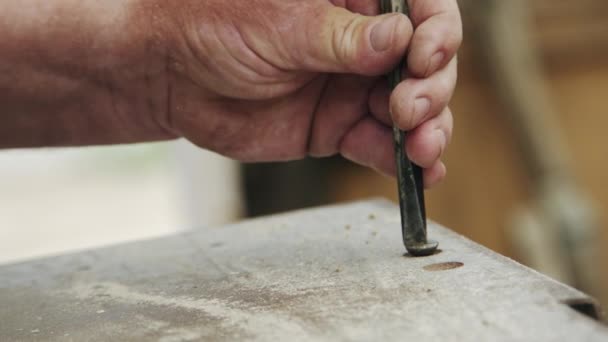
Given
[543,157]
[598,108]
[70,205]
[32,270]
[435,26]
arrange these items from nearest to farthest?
[435,26], [32,270], [543,157], [598,108], [70,205]

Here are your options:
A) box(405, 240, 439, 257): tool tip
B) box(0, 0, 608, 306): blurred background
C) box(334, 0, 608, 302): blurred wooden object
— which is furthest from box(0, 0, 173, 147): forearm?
box(334, 0, 608, 302): blurred wooden object

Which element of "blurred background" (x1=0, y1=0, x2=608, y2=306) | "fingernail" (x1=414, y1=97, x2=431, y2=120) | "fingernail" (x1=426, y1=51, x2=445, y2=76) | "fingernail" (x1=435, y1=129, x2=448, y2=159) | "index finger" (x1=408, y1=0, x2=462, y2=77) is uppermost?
"index finger" (x1=408, y1=0, x2=462, y2=77)

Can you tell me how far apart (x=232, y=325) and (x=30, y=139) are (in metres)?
0.57

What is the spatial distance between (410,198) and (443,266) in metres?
0.09

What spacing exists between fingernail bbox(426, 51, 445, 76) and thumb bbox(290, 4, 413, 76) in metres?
0.03

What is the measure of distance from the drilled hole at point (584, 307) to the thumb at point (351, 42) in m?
0.32

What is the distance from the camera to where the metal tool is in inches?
33.7

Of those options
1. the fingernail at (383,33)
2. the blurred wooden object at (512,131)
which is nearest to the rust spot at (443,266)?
the fingernail at (383,33)

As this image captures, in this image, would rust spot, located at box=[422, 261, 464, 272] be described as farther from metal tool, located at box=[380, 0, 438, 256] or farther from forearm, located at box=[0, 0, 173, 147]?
forearm, located at box=[0, 0, 173, 147]

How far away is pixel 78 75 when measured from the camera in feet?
3.55

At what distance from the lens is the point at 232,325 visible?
0.71 m

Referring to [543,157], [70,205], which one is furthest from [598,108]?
[70,205]

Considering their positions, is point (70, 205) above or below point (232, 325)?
below

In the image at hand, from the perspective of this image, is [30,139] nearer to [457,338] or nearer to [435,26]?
[435,26]
